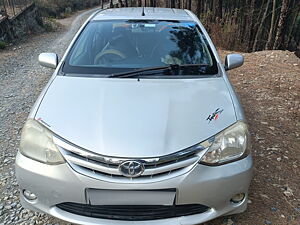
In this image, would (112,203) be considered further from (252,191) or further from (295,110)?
(295,110)

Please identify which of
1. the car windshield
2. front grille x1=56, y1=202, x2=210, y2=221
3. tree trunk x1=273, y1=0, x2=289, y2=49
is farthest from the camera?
tree trunk x1=273, y1=0, x2=289, y2=49

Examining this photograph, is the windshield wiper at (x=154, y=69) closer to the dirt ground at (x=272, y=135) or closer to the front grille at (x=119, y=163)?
the front grille at (x=119, y=163)

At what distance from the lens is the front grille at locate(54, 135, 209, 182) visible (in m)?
1.88

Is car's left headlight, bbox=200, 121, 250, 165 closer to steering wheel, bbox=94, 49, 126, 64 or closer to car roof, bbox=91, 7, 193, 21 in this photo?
steering wheel, bbox=94, 49, 126, 64

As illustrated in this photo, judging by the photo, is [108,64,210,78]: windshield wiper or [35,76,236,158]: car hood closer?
[35,76,236,158]: car hood

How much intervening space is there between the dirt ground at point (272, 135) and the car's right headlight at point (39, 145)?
140cm

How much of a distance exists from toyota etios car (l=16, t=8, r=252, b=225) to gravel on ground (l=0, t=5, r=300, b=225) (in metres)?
0.60

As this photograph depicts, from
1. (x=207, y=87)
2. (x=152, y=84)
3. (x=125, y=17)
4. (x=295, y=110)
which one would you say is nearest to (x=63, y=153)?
(x=152, y=84)

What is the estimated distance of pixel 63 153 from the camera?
6.44 feet

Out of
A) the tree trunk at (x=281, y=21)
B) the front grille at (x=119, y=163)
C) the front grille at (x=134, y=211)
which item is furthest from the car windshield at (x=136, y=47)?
the tree trunk at (x=281, y=21)

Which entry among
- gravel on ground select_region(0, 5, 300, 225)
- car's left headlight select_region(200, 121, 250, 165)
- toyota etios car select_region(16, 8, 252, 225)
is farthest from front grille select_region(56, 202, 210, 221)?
gravel on ground select_region(0, 5, 300, 225)

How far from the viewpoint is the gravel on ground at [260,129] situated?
2633mm

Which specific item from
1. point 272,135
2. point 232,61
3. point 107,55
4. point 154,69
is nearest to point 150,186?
point 154,69

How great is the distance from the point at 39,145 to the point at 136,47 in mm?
1571
